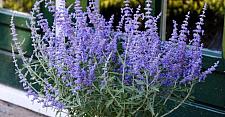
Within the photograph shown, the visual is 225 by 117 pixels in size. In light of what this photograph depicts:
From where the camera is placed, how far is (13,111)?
4906 millimetres

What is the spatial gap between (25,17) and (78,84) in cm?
194

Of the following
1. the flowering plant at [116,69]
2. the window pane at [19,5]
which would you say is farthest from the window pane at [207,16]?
the window pane at [19,5]

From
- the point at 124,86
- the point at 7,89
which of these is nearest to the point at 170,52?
the point at 124,86

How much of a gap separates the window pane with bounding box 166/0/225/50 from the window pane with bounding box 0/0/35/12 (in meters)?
1.40

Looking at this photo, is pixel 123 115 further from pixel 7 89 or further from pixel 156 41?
pixel 7 89

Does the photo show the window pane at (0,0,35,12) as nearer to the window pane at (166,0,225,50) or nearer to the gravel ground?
the gravel ground

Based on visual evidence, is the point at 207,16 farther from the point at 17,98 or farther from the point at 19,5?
the point at 17,98

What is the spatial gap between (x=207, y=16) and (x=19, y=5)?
1.80m

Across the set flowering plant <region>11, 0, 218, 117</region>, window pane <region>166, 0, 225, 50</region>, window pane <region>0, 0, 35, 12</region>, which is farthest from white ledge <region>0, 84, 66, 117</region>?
flowering plant <region>11, 0, 218, 117</region>

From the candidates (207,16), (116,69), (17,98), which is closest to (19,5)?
(17,98)

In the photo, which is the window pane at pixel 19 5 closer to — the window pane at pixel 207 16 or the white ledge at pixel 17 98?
the white ledge at pixel 17 98

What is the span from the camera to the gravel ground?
15.8 ft

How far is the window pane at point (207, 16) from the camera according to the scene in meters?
3.62

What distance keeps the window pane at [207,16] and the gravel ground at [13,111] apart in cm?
158
